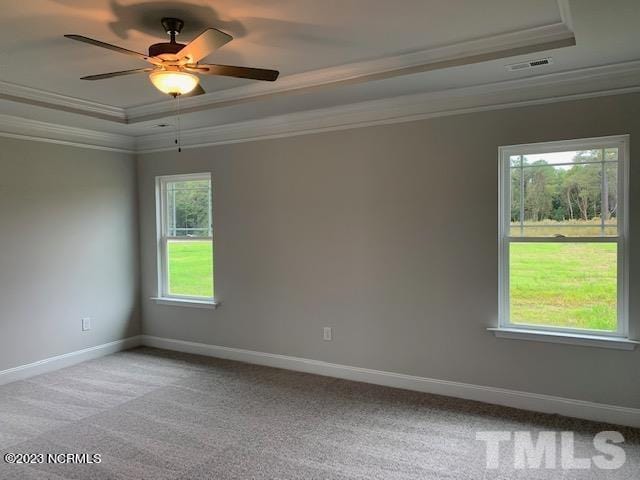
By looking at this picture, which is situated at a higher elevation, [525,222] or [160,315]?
[525,222]

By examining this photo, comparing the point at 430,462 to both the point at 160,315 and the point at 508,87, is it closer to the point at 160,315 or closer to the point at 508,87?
the point at 508,87

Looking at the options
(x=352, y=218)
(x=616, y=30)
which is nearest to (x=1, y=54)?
(x=352, y=218)

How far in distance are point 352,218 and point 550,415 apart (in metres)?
2.18

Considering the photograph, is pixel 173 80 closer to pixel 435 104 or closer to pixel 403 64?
pixel 403 64

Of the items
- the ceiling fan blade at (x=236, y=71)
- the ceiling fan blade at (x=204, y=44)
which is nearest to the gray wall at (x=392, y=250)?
the ceiling fan blade at (x=236, y=71)

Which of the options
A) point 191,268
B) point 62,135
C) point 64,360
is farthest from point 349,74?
point 64,360

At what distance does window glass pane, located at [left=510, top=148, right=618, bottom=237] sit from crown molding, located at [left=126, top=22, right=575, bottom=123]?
38.6 inches

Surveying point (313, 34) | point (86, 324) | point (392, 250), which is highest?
point (313, 34)

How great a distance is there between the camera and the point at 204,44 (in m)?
2.36

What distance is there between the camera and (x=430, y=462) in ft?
9.53

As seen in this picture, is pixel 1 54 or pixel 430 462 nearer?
pixel 430 462

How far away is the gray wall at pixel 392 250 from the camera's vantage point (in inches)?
139

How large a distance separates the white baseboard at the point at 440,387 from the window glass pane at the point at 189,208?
4.10 ft

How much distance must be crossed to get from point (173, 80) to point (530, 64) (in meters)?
2.25
